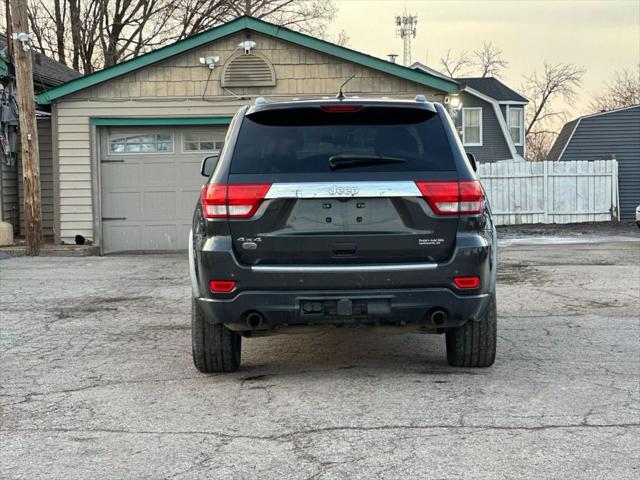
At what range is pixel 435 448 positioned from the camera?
4074 millimetres

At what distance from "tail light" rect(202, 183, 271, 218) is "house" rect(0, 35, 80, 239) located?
1263 centimetres

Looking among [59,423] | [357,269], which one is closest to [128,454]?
[59,423]

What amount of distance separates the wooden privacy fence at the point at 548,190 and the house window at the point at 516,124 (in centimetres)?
1095

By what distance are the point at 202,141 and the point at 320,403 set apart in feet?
38.2

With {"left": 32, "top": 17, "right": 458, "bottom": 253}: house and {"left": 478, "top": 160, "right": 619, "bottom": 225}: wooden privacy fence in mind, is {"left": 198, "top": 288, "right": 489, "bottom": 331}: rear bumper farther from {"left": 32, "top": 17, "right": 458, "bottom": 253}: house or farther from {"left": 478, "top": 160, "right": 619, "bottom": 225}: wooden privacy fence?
{"left": 478, "top": 160, "right": 619, "bottom": 225}: wooden privacy fence

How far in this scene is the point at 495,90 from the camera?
3625 centimetres

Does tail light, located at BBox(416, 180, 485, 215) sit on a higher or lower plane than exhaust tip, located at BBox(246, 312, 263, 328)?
higher

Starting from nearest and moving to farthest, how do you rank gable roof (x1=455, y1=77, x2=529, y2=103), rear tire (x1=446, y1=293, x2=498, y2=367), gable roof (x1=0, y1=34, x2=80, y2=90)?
rear tire (x1=446, y1=293, x2=498, y2=367)
gable roof (x1=0, y1=34, x2=80, y2=90)
gable roof (x1=455, y1=77, x2=529, y2=103)

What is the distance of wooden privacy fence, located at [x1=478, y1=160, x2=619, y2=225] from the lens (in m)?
24.6

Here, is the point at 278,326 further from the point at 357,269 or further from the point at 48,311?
the point at 48,311

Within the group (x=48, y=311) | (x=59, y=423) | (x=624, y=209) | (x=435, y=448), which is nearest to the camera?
(x=435, y=448)

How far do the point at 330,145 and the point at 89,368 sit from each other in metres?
2.48

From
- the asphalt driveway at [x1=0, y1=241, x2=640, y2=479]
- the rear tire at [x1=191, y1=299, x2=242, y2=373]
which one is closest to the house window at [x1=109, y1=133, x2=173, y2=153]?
the asphalt driveway at [x1=0, y1=241, x2=640, y2=479]

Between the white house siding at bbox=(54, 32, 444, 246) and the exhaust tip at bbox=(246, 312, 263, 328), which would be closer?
the exhaust tip at bbox=(246, 312, 263, 328)
